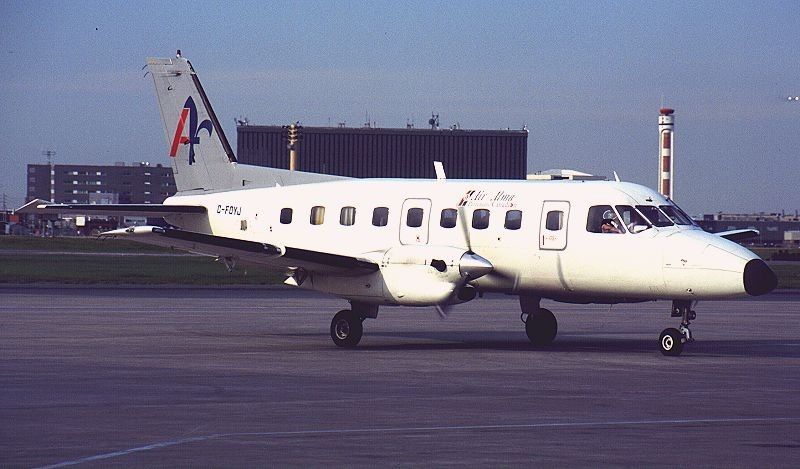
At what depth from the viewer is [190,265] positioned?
66.9m

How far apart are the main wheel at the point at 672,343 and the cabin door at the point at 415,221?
4.82m

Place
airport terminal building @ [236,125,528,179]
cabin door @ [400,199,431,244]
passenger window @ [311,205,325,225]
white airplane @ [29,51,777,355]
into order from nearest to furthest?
white airplane @ [29,51,777,355], cabin door @ [400,199,431,244], passenger window @ [311,205,325,225], airport terminal building @ [236,125,528,179]

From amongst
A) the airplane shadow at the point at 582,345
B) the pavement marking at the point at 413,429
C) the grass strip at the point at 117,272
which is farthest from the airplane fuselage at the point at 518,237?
the grass strip at the point at 117,272

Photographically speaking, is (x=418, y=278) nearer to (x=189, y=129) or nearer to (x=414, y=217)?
(x=414, y=217)

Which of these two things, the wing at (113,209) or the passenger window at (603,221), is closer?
the passenger window at (603,221)

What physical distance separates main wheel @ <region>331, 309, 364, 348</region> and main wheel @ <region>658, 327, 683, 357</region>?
5.61m

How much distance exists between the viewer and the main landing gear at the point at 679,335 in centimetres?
2209

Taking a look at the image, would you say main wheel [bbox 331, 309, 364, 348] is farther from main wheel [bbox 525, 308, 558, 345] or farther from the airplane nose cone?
the airplane nose cone

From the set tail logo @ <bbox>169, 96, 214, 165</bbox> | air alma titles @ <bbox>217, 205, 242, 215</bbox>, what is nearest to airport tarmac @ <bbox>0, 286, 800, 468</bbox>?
air alma titles @ <bbox>217, 205, 242, 215</bbox>

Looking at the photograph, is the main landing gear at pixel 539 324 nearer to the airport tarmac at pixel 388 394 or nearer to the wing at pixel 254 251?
the airport tarmac at pixel 388 394

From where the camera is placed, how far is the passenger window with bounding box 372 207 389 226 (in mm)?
24516

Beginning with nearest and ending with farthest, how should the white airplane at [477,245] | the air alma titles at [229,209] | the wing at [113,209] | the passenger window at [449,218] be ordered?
the white airplane at [477,245]
the passenger window at [449,218]
the wing at [113,209]
the air alma titles at [229,209]

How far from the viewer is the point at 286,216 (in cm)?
2605

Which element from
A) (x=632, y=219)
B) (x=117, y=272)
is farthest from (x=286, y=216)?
(x=117, y=272)
